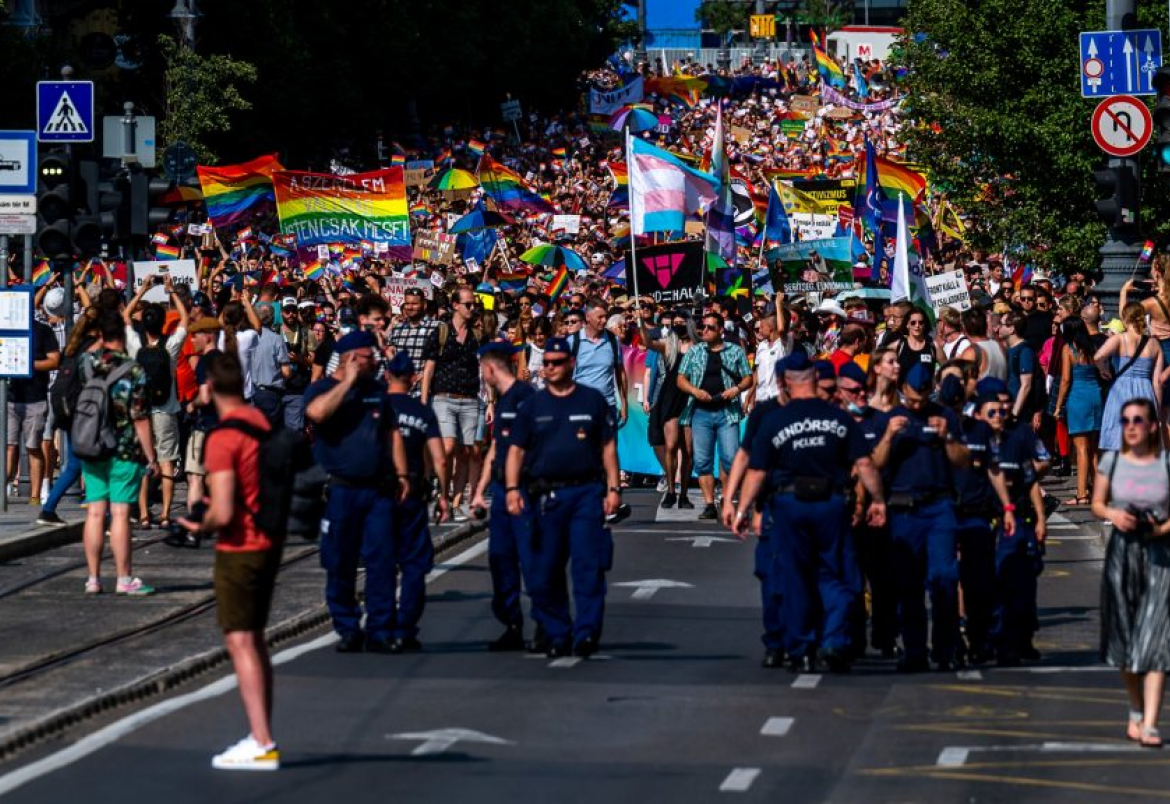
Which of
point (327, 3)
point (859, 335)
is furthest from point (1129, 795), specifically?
point (327, 3)

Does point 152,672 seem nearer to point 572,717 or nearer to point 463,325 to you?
point 572,717

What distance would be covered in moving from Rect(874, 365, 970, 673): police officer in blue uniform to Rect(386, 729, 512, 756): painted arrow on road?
2904 millimetres

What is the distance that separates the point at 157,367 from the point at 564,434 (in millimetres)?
6382

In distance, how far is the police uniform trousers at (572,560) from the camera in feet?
47.8

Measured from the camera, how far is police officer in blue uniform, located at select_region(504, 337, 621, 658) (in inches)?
575

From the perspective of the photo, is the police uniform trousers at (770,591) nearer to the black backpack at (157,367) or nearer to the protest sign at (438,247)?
the black backpack at (157,367)

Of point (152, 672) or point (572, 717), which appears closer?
point (572, 717)

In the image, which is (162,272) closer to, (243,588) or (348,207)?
(348,207)

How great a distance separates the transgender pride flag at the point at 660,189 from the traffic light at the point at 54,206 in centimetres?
1011

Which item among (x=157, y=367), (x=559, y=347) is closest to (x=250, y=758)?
(x=559, y=347)

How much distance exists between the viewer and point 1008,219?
33781 mm

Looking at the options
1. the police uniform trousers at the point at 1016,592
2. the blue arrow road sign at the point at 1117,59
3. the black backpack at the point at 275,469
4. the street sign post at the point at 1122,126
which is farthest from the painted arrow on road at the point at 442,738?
the blue arrow road sign at the point at 1117,59

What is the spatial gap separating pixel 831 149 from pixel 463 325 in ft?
205

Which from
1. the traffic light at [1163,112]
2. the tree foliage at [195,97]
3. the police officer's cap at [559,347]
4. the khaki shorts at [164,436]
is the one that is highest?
the tree foliage at [195,97]
